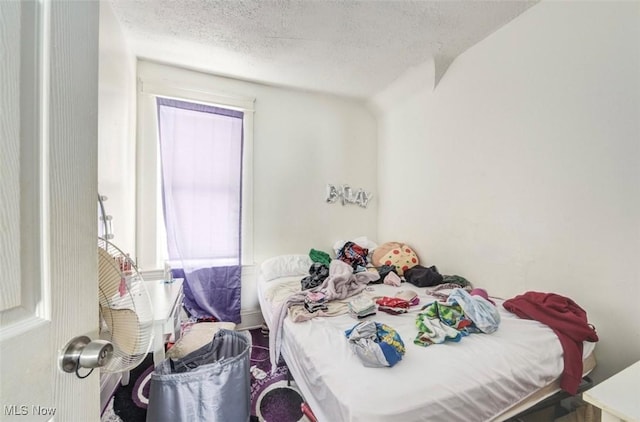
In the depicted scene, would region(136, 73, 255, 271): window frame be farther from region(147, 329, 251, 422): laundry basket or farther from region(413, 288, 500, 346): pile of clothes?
region(413, 288, 500, 346): pile of clothes

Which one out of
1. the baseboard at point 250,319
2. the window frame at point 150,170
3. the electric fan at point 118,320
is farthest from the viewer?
the baseboard at point 250,319

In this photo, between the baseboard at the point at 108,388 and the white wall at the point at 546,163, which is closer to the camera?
the white wall at the point at 546,163

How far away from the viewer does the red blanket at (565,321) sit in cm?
Answer: 124

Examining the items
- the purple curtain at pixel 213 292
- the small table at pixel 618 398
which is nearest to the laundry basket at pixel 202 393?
the purple curtain at pixel 213 292

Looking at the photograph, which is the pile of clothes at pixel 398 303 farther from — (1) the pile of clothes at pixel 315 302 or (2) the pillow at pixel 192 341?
(2) the pillow at pixel 192 341

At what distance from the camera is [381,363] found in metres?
1.06

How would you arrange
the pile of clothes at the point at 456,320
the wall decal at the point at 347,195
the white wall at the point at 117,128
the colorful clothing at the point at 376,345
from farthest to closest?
the wall decal at the point at 347,195
the white wall at the point at 117,128
the pile of clothes at the point at 456,320
the colorful clothing at the point at 376,345

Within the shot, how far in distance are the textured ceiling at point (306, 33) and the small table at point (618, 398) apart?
85.5 inches

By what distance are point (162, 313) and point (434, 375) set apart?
140 centimetres

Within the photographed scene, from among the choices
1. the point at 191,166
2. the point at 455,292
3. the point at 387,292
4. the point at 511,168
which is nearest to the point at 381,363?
the point at 455,292

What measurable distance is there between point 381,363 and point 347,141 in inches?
105

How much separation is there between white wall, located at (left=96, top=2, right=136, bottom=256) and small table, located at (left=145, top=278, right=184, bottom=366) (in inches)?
17.3

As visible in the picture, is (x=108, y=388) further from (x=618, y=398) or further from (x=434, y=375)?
(x=618, y=398)

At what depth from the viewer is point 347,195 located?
325cm
